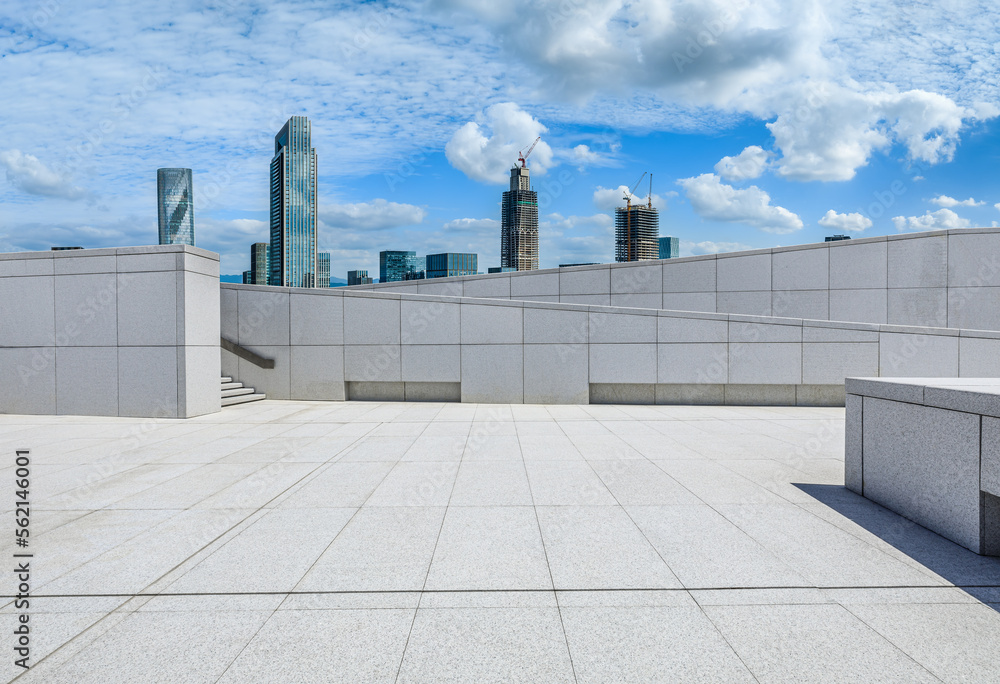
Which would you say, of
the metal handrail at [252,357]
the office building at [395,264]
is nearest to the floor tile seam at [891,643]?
the metal handrail at [252,357]

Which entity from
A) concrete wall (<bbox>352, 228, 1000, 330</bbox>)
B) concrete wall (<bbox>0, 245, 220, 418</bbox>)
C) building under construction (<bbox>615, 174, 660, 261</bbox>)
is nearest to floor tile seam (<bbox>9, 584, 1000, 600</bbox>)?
concrete wall (<bbox>0, 245, 220, 418</bbox>)

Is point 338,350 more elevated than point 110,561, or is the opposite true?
point 338,350

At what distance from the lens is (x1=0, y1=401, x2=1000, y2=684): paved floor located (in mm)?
3256

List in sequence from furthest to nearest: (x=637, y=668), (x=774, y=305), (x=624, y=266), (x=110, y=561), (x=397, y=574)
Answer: (x=624, y=266) < (x=774, y=305) < (x=110, y=561) < (x=397, y=574) < (x=637, y=668)

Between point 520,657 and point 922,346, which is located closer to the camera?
point 520,657

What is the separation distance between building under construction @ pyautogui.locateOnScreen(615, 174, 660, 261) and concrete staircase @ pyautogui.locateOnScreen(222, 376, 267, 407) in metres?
76.8

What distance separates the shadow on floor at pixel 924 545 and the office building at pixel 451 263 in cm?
15442

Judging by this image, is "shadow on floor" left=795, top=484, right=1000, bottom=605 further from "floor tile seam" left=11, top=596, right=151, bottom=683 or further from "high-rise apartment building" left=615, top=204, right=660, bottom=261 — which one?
"high-rise apartment building" left=615, top=204, right=660, bottom=261

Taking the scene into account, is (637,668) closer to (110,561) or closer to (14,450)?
(110,561)

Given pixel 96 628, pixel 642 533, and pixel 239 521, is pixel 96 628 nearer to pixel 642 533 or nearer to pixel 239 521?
pixel 239 521

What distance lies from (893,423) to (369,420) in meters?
9.44

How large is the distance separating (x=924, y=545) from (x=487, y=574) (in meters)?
3.98

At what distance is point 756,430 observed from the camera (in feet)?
35.4

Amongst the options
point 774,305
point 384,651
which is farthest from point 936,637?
point 774,305
